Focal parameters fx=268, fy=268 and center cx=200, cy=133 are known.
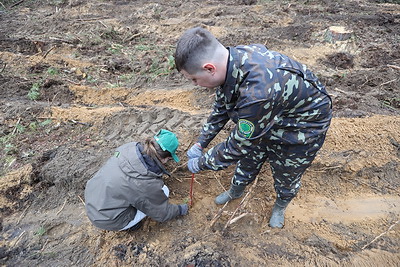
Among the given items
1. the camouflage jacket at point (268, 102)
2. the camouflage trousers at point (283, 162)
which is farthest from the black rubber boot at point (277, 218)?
the camouflage jacket at point (268, 102)

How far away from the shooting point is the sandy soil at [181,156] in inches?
110

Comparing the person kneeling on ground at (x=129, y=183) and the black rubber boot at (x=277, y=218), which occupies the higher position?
the person kneeling on ground at (x=129, y=183)

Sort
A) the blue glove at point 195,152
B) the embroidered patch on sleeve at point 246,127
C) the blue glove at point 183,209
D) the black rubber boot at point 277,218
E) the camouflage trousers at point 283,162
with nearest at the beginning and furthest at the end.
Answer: the embroidered patch on sleeve at point 246,127 → the camouflage trousers at point 283,162 → the blue glove at point 195,152 → the blue glove at point 183,209 → the black rubber boot at point 277,218

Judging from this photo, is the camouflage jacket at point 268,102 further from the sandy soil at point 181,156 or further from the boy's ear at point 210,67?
the sandy soil at point 181,156

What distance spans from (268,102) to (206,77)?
43 cm

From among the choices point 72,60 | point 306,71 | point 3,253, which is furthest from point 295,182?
point 72,60

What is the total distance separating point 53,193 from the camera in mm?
3303

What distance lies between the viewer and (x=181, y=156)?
349 cm

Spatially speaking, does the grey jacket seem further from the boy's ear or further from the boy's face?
the boy's ear

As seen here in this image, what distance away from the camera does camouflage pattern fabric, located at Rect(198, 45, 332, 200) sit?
5.61ft

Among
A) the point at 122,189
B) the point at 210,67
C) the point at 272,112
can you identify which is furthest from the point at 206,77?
the point at 122,189

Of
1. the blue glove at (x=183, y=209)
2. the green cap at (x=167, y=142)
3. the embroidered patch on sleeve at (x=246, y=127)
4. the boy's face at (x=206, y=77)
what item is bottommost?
the blue glove at (x=183, y=209)

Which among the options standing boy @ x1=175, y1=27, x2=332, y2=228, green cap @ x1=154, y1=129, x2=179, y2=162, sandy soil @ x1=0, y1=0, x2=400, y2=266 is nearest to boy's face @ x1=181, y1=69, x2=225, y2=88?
standing boy @ x1=175, y1=27, x2=332, y2=228

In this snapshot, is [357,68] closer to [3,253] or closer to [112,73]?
[112,73]
